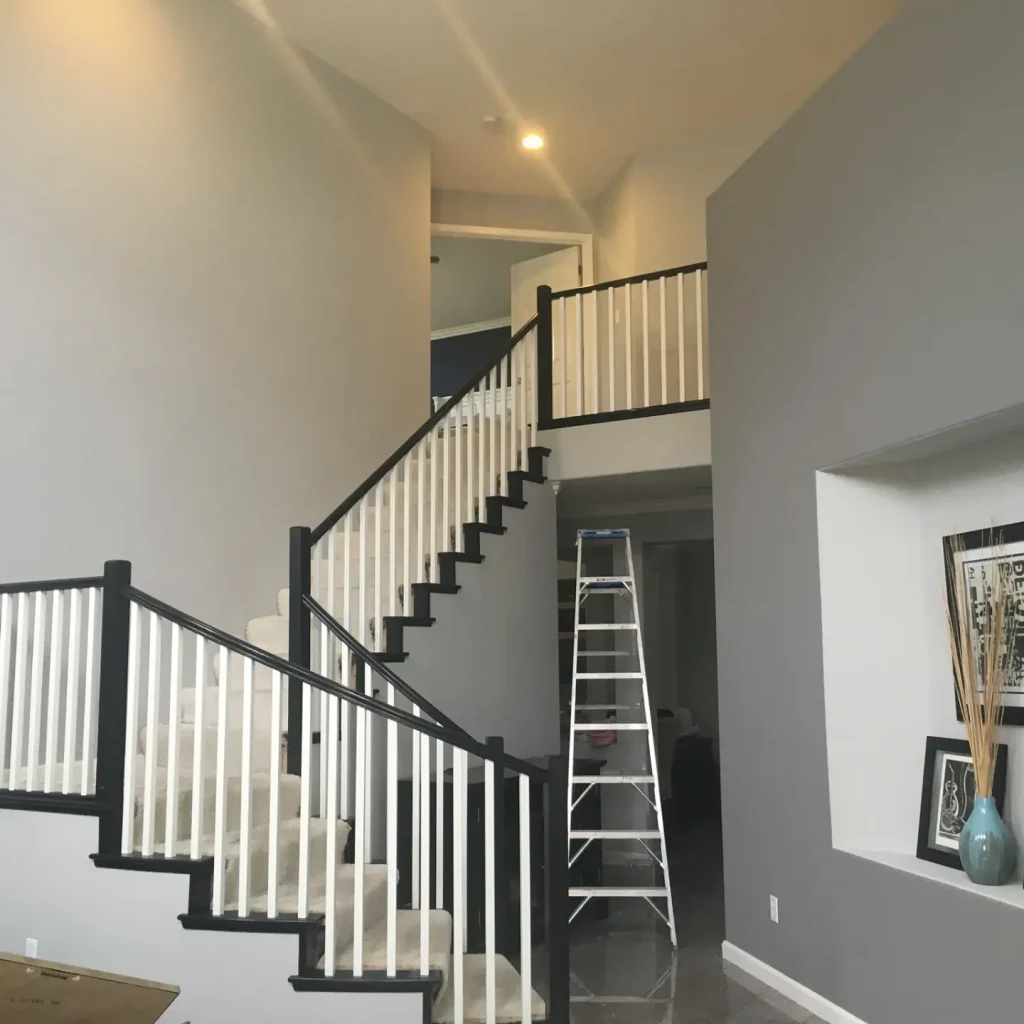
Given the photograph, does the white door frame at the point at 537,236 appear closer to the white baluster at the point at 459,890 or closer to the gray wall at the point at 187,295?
the gray wall at the point at 187,295

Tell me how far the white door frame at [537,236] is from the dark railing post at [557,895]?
5827 millimetres

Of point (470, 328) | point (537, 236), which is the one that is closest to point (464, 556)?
point (537, 236)

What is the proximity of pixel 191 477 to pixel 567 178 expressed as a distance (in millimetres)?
4591

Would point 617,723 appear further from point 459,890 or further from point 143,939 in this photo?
point 143,939

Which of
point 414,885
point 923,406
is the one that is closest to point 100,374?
point 414,885

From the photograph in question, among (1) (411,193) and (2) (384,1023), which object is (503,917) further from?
(1) (411,193)

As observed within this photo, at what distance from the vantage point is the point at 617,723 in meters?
5.84

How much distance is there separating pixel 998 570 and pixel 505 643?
295 cm

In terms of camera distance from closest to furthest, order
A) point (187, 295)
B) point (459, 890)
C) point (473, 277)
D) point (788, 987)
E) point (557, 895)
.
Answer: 1. point (459, 890)
2. point (557, 895)
3. point (788, 987)
4. point (187, 295)
5. point (473, 277)

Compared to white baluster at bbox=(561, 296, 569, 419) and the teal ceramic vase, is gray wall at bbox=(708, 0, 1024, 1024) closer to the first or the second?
the teal ceramic vase

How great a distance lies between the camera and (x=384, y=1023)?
309cm

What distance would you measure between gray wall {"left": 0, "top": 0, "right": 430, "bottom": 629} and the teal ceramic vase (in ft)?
12.3

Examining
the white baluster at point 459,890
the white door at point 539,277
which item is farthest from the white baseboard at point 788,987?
the white door at point 539,277

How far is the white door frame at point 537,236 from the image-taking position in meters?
8.30
